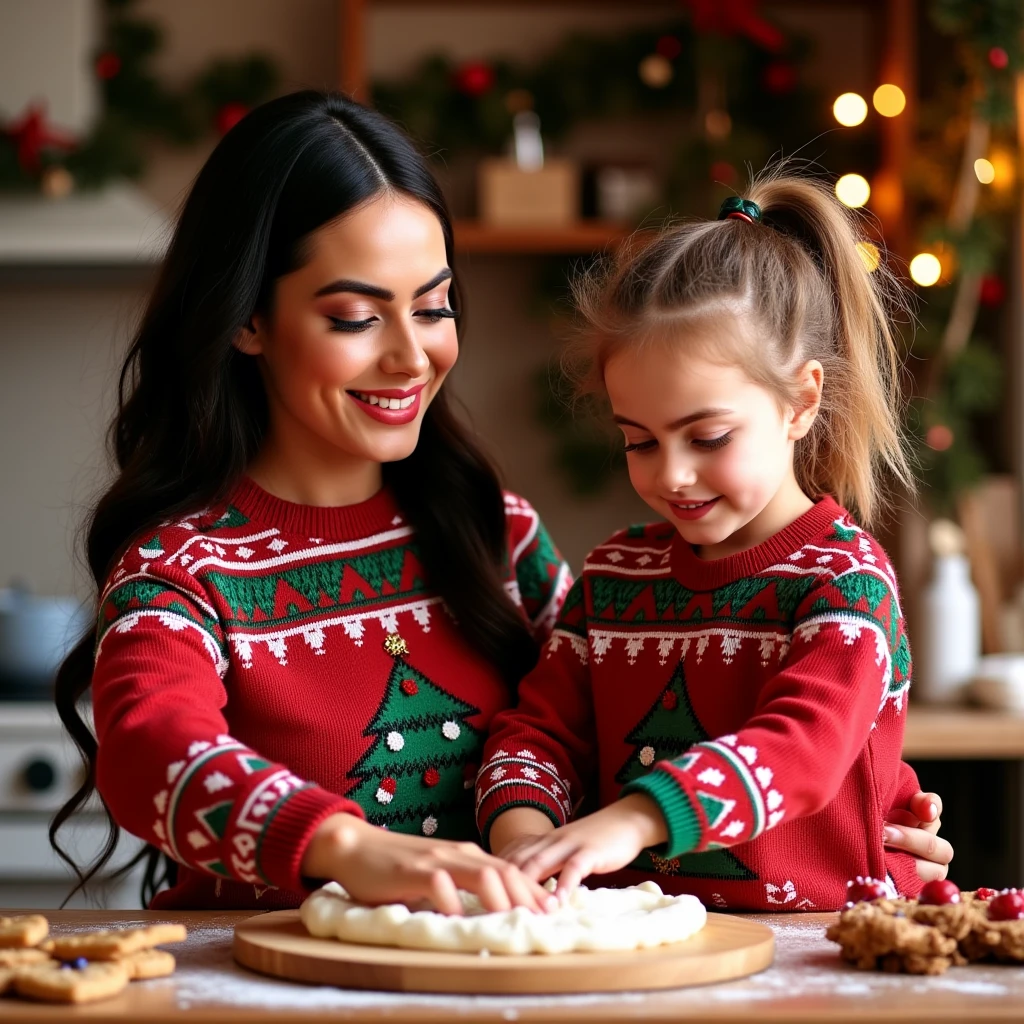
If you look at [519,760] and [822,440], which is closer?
[519,760]

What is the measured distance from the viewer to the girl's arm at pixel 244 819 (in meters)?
0.97

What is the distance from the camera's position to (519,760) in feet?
4.12

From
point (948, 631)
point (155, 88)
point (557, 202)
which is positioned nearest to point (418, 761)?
point (948, 631)

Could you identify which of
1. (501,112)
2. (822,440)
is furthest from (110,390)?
(822,440)

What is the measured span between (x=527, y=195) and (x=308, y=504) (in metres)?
→ 1.68

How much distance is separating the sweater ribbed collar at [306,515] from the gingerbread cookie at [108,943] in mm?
475

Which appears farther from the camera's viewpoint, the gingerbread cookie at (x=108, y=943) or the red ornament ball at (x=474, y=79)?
the red ornament ball at (x=474, y=79)

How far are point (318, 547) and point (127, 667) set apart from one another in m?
0.28

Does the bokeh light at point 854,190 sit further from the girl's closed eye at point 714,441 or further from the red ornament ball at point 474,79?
the girl's closed eye at point 714,441

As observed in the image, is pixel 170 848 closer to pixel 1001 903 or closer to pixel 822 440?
pixel 1001 903

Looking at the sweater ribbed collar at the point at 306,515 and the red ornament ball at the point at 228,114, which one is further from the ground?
the red ornament ball at the point at 228,114

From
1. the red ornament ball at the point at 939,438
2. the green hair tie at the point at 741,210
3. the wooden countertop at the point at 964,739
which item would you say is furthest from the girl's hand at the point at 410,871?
the red ornament ball at the point at 939,438

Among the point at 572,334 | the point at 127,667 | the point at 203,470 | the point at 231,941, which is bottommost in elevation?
the point at 231,941

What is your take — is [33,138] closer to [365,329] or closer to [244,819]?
[365,329]
